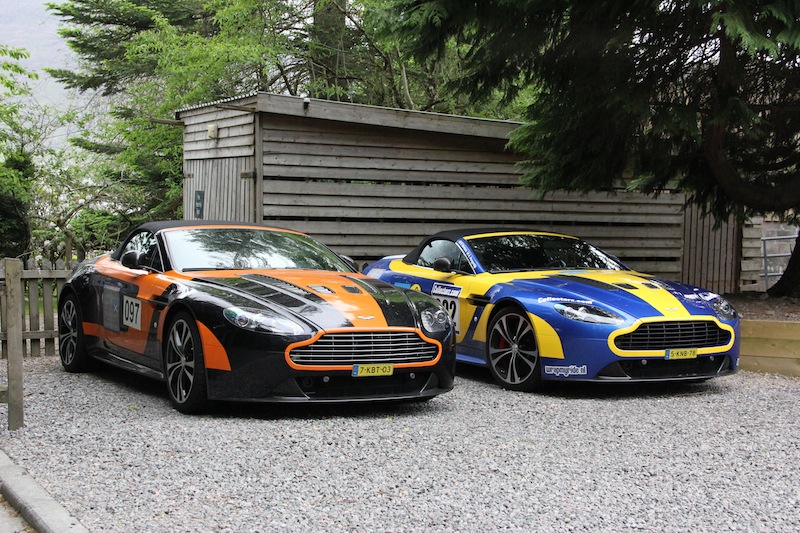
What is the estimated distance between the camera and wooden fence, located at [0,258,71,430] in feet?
20.7

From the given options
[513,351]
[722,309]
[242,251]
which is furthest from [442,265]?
[722,309]

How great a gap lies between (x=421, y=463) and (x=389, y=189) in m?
9.41

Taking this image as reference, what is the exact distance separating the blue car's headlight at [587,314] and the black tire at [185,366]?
312 centimetres

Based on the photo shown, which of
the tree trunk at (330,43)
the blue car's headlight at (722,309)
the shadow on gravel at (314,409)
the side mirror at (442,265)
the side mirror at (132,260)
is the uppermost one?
the tree trunk at (330,43)

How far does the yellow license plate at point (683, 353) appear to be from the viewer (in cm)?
796

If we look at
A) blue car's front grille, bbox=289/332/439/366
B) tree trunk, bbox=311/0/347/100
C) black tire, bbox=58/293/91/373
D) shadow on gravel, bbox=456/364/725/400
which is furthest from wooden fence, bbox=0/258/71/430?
tree trunk, bbox=311/0/347/100

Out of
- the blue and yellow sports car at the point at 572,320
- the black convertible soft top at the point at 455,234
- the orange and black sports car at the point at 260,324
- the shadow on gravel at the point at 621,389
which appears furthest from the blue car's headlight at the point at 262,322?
the black convertible soft top at the point at 455,234

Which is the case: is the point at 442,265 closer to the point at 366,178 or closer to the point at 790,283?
the point at 366,178

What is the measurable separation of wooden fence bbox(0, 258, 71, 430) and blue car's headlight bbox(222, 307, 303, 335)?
56.0 inches

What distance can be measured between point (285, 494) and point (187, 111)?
12.6m

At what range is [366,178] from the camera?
14.4m

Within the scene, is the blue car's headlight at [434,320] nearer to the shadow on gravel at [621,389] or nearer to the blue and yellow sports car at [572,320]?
the blue and yellow sports car at [572,320]

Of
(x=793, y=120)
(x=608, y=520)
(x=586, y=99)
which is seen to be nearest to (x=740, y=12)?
(x=586, y=99)

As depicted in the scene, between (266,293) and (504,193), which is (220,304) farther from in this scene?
(504,193)
